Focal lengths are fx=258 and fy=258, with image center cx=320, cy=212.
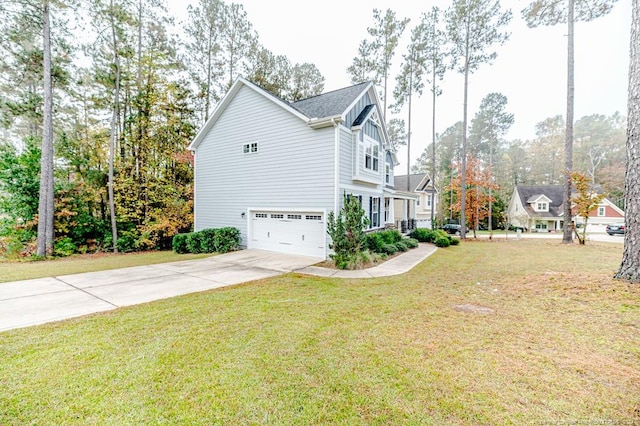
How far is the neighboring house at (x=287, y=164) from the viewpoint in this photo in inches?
403

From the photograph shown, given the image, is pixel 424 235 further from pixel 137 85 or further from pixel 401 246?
pixel 137 85

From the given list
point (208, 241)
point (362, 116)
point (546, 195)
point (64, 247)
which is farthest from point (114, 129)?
point (546, 195)

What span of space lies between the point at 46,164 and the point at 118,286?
9095 mm

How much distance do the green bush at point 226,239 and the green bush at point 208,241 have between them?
0.17 metres

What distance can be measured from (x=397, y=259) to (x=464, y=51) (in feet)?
53.2

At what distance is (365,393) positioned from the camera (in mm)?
2525

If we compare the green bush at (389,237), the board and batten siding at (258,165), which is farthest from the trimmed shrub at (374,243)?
the board and batten siding at (258,165)

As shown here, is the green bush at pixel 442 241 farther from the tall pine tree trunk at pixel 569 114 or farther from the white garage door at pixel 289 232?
the white garage door at pixel 289 232

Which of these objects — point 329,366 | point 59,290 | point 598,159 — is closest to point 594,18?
point 329,366

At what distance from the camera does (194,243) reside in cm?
1188

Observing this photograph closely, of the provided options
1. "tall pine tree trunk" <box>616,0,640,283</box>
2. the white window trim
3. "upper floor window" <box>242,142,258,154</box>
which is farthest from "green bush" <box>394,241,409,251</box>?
"upper floor window" <box>242,142,258,154</box>

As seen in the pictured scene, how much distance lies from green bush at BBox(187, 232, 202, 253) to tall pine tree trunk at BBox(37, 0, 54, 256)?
20.1ft

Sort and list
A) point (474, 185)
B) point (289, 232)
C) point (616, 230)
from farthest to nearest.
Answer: point (616, 230), point (474, 185), point (289, 232)

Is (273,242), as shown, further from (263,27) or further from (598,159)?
(598,159)
